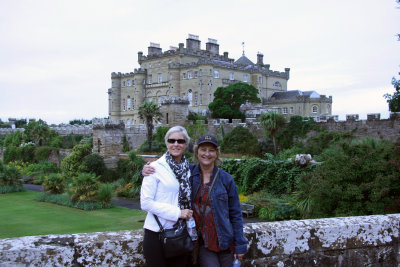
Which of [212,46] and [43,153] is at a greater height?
[212,46]

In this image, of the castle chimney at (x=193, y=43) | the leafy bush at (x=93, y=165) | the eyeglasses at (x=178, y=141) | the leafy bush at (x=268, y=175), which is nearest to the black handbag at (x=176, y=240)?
the eyeglasses at (x=178, y=141)

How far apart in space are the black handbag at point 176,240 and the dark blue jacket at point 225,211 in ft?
0.95

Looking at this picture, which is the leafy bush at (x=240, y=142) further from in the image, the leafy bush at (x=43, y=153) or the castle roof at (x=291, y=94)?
the castle roof at (x=291, y=94)

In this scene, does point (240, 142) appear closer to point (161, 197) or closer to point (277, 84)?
point (161, 197)

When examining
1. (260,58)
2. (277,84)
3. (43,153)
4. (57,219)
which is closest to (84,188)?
(57,219)

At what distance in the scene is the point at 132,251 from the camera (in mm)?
3297

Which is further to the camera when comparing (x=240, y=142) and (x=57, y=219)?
(x=240, y=142)

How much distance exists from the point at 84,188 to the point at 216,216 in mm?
16073

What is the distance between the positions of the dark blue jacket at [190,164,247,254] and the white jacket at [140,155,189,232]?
0.82 ft

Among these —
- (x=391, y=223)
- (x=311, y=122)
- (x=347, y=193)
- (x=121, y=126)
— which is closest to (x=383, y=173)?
(x=347, y=193)

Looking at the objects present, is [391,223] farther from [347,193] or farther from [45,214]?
[45,214]

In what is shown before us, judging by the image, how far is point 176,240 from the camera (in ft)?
10.5

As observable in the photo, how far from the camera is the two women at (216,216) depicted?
3.38 m

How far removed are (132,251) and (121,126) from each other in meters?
25.5
